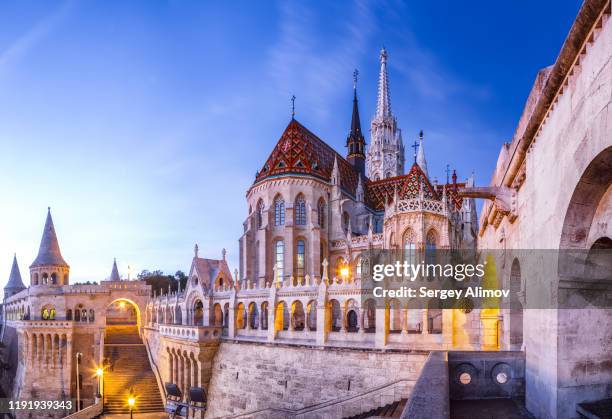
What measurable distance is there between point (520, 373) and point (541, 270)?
336 centimetres

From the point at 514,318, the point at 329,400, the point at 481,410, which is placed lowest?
the point at 329,400

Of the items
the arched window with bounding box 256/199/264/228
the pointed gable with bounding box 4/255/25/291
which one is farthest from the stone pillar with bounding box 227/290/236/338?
the pointed gable with bounding box 4/255/25/291

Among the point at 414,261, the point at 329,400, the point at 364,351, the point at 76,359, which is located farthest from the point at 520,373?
the point at 76,359

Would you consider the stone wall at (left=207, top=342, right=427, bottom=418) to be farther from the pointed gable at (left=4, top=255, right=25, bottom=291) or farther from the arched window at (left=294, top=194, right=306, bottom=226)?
the pointed gable at (left=4, top=255, right=25, bottom=291)

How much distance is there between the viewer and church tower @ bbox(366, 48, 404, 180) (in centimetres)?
7231

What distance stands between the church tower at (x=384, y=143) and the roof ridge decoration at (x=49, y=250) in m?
43.6

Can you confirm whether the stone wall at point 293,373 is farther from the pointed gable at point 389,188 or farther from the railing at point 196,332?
the pointed gable at point 389,188

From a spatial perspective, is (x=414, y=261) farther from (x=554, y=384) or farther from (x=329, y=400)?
(x=554, y=384)

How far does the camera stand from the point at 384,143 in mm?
73000

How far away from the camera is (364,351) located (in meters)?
22.1

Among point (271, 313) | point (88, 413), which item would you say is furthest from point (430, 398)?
point (88, 413)

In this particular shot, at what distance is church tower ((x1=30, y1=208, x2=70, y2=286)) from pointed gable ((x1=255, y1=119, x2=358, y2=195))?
21556mm

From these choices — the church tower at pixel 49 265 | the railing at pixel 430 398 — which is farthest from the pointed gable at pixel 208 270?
the railing at pixel 430 398

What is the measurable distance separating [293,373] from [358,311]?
4.60m
